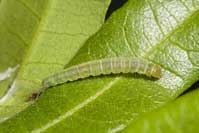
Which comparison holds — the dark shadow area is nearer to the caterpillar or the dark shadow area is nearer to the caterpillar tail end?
the caterpillar

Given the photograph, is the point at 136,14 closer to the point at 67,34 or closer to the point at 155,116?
the point at 67,34

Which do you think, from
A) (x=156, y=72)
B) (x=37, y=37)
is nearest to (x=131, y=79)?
(x=156, y=72)

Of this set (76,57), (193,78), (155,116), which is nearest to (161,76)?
(193,78)

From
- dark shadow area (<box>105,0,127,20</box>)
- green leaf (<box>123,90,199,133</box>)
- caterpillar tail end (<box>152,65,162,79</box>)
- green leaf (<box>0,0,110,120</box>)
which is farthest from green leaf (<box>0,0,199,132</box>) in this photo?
dark shadow area (<box>105,0,127,20</box>)

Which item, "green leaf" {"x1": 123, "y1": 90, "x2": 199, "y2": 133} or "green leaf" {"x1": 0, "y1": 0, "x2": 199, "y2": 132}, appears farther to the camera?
"green leaf" {"x1": 0, "y1": 0, "x2": 199, "y2": 132}

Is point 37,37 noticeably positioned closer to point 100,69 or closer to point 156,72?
point 100,69
